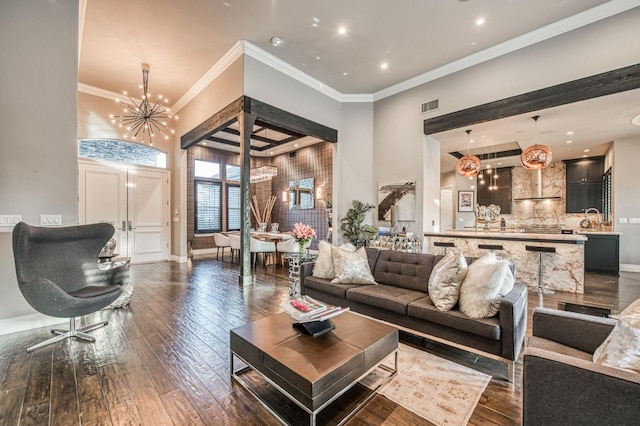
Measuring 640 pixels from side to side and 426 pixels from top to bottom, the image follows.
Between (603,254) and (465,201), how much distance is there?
→ 13.1ft

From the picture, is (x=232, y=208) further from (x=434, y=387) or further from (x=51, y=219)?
(x=434, y=387)

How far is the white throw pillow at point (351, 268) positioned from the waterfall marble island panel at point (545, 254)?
2.75m

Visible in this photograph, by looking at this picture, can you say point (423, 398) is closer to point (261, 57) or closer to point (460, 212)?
point (261, 57)

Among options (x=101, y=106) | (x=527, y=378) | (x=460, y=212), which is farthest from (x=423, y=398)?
(x=460, y=212)

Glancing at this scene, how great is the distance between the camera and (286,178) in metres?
9.76

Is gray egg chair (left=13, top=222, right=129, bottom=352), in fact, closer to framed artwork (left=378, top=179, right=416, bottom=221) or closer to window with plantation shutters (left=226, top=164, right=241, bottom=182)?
framed artwork (left=378, top=179, right=416, bottom=221)

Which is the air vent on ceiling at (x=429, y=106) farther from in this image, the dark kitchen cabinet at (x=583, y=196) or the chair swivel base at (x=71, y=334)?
the chair swivel base at (x=71, y=334)

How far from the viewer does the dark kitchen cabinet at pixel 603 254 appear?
568 centimetres

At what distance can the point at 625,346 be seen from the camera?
1191 millimetres

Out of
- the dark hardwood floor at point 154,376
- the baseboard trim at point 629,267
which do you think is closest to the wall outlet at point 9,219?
the dark hardwood floor at point 154,376

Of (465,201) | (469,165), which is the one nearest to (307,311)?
(469,165)

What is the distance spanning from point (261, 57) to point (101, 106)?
4.30 meters

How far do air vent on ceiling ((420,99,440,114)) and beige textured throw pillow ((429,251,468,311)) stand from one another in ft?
13.0

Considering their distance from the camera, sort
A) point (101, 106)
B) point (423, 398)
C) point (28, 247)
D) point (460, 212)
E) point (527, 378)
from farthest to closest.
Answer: point (460, 212), point (101, 106), point (28, 247), point (423, 398), point (527, 378)
